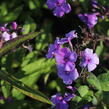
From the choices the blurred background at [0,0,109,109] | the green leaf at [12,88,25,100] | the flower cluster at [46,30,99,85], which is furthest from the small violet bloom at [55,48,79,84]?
the green leaf at [12,88,25,100]

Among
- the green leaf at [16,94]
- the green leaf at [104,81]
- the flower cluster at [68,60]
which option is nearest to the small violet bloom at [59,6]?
the flower cluster at [68,60]

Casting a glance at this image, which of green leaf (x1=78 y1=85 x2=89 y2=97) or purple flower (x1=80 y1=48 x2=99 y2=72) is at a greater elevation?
purple flower (x1=80 y1=48 x2=99 y2=72)

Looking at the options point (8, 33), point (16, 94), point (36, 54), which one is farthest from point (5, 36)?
point (16, 94)

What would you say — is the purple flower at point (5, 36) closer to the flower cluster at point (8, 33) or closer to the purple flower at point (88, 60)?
the flower cluster at point (8, 33)

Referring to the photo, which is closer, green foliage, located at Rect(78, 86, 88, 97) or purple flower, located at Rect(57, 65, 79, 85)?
purple flower, located at Rect(57, 65, 79, 85)

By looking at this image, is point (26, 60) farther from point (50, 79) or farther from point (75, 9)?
point (75, 9)

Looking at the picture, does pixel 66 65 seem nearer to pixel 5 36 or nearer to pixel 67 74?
pixel 67 74

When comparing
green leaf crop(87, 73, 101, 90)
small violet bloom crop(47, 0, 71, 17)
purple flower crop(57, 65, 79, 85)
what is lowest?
green leaf crop(87, 73, 101, 90)

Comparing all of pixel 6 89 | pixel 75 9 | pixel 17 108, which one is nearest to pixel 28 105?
pixel 17 108

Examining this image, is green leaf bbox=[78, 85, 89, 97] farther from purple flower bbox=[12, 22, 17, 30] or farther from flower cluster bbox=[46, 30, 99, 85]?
purple flower bbox=[12, 22, 17, 30]
